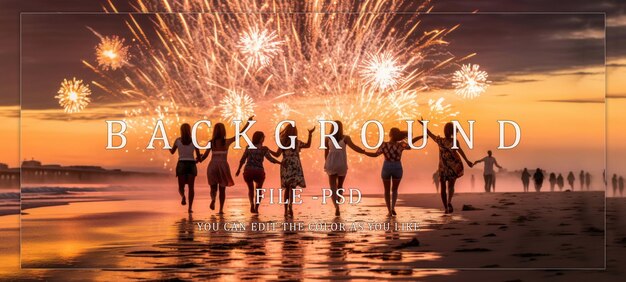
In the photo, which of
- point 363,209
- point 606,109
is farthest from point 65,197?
point 606,109

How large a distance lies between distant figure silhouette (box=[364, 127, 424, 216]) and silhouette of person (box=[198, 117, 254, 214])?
2.41 m

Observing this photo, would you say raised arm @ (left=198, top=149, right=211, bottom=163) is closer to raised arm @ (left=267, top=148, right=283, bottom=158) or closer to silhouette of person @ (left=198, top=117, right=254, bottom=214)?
silhouette of person @ (left=198, top=117, right=254, bottom=214)

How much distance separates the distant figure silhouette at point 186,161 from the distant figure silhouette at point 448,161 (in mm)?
4108

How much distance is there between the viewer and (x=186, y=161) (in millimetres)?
20516

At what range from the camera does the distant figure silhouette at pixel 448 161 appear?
66.5 feet

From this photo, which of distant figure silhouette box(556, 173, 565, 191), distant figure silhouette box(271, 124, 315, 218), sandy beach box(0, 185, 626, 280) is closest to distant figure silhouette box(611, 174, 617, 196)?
sandy beach box(0, 185, 626, 280)

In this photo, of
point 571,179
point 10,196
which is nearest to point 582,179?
point 571,179

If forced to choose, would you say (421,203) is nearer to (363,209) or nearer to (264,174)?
(363,209)

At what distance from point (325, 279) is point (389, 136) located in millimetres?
5480

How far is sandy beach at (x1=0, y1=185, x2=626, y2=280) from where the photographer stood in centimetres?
1599

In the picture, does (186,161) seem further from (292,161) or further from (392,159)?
(392,159)

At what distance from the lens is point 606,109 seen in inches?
764

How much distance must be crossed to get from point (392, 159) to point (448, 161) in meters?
1.06

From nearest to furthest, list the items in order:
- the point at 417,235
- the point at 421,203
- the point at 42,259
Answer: the point at 42,259 → the point at 417,235 → the point at 421,203
